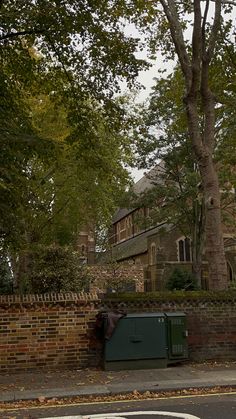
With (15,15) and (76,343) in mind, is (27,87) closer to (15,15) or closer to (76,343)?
(15,15)

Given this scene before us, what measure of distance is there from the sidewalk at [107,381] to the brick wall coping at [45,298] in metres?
1.55

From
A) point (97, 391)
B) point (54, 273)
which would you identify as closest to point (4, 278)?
point (54, 273)

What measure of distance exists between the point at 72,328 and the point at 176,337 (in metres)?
2.40

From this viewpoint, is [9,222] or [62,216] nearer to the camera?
[9,222]

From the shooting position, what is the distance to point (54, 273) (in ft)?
53.7

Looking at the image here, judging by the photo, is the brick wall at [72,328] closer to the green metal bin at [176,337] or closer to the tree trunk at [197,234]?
the green metal bin at [176,337]

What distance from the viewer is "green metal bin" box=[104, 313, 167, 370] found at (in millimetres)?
10766

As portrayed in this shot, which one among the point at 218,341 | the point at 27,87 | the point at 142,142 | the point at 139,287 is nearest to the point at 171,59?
the point at 27,87

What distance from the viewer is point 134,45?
15.1m

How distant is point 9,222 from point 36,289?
5255mm

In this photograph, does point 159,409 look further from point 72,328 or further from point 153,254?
point 153,254

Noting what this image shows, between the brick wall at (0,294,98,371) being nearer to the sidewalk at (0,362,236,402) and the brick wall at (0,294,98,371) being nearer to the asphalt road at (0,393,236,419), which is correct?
the sidewalk at (0,362,236,402)

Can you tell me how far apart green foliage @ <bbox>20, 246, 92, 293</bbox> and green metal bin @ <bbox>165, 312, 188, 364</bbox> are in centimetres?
575

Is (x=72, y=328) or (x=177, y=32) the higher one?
(x=177, y=32)
